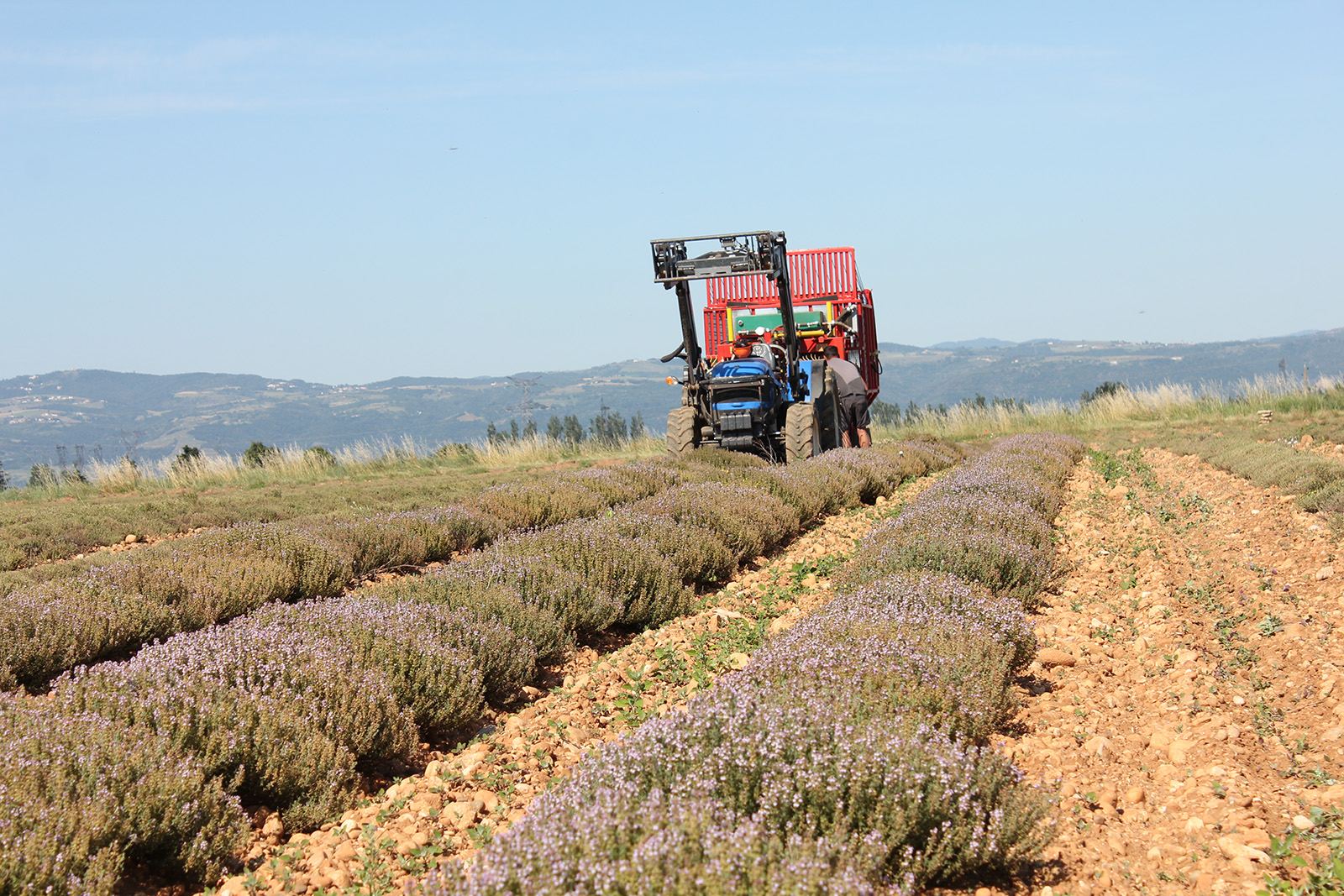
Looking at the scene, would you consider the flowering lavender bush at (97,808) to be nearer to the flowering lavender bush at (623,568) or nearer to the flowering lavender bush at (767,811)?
the flowering lavender bush at (767,811)

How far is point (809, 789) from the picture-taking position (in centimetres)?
263

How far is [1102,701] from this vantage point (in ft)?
14.0

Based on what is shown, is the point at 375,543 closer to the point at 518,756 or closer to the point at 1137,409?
the point at 518,756

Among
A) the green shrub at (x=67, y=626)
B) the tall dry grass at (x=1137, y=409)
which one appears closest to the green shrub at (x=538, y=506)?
the green shrub at (x=67, y=626)

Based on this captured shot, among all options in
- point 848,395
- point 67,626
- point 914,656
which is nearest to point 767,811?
point 914,656

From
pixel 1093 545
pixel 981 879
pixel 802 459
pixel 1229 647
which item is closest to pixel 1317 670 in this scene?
pixel 1229 647

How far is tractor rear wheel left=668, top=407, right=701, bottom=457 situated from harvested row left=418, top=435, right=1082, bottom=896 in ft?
30.5

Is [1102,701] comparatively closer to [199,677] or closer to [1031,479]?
[199,677]

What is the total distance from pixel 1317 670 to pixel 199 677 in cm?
510

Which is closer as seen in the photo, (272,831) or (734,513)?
(272,831)

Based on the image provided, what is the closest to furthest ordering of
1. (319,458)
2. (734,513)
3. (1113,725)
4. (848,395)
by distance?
(1113,725) < (734,513) < (848,395) < (319,458)

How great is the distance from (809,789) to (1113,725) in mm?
2068

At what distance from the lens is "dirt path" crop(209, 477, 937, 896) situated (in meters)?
3.10

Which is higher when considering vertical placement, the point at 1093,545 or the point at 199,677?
the point at 199,677
